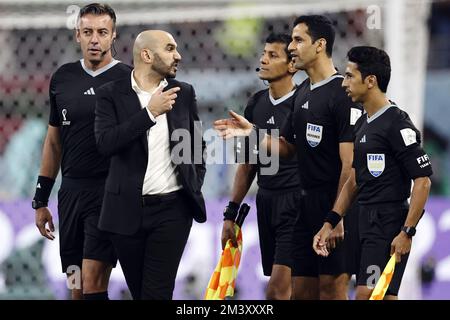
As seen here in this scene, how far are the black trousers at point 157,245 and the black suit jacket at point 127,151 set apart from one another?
0.20ft

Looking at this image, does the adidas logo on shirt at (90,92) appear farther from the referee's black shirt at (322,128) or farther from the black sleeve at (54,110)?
the referee's black shirt at (322,128)

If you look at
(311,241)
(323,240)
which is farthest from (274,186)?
(323,240)

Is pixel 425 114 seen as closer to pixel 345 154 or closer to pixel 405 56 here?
pixel 405 56

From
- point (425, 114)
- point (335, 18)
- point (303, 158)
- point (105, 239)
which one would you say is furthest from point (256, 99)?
point (425, 114)

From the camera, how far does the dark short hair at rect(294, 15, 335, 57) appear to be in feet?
29.3

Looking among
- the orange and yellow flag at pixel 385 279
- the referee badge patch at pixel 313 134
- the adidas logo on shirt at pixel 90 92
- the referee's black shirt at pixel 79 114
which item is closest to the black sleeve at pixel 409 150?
the orange and yellow flag at pixel 385 279

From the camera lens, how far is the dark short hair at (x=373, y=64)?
8367 mm

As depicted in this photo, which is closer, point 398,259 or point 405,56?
point 398,259

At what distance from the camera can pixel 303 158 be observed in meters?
8.93

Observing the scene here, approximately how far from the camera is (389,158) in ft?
26.7

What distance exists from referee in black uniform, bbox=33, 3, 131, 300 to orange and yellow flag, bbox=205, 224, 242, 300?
2.67 feet

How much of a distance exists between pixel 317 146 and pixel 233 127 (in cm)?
74

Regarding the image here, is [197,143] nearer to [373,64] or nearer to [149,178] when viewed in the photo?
[149,178]
